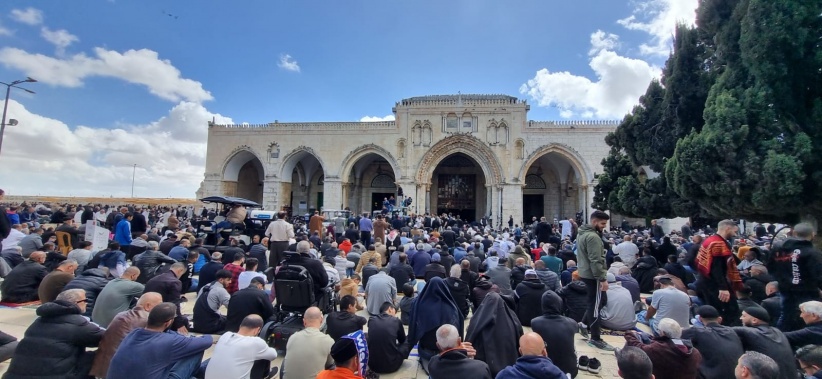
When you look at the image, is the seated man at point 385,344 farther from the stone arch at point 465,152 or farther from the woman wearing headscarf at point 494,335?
the stone arch at point 465,152

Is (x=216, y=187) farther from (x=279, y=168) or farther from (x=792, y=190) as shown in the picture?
(x=792, y=190)

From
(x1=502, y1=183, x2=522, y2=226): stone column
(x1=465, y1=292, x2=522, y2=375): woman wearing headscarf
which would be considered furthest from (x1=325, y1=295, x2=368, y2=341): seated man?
(x1=502, y1=183, x2=522, y2=226): stone column

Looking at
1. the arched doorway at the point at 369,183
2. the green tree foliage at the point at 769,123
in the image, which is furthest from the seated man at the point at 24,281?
the arched doorway at the point at 369,183

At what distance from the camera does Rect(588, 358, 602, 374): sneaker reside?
3.92m

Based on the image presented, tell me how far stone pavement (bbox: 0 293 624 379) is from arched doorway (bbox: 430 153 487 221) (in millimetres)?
18826

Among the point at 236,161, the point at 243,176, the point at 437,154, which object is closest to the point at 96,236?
the point at 236,161

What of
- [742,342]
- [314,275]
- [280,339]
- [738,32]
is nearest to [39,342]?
[280,339]

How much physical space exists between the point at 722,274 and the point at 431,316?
344 cm

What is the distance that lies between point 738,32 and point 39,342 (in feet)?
34.7

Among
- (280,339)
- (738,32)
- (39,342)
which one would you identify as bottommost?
(280,339)

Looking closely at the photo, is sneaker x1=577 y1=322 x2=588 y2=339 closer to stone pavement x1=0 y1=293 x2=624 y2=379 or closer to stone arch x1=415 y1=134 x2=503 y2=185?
stone pavement x1=0 y1=293 x2=624 y2=379

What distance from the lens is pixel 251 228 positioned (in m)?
11.3

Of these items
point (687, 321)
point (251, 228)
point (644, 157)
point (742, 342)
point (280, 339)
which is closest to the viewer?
point (742, 342)

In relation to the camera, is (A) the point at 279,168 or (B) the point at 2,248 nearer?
(B) the point at 2,248
